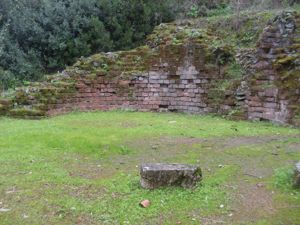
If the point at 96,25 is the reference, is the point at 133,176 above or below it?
below

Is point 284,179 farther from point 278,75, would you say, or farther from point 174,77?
point 174,77

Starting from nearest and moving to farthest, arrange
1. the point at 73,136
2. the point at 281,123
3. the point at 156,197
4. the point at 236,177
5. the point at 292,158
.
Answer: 1. the point at 156,197
2. the point at 236,177
3. the point at 292,158
4. the point at 73,136
5. the point at 281,123

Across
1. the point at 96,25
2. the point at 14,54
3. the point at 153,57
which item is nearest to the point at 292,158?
the point at 153,57

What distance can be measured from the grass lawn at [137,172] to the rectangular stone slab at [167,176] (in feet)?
0.28

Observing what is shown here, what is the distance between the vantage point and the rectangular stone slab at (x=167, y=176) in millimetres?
4465

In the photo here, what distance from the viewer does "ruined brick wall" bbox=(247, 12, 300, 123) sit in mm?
8727

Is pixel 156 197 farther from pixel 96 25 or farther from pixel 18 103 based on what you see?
pixel 96 25

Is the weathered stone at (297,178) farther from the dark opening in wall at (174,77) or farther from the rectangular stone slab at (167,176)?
the dark opening in wall at (174,77)

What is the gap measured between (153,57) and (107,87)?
155 centimetres

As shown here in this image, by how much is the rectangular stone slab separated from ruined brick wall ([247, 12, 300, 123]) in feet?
15.6

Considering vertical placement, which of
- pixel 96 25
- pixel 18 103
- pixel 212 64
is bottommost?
pixel 18 103

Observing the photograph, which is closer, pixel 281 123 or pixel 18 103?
pixel 281 123

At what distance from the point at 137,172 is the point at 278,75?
5.17 meters

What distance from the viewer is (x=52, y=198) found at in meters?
4.32
